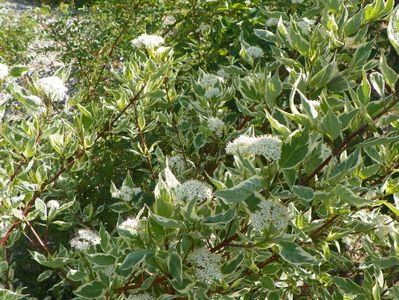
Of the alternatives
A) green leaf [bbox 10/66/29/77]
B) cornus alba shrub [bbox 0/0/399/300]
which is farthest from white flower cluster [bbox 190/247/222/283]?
green leaf [bbox 10/66/29/77]

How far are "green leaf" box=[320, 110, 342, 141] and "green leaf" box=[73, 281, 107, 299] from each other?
539mm

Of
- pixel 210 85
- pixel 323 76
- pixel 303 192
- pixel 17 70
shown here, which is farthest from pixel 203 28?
pixel 303 192

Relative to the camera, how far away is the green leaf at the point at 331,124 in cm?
80

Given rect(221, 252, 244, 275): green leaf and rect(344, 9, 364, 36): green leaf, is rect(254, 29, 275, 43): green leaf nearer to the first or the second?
rect(344, 9, 364, 36): green leaf

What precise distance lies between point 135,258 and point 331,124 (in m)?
0.38

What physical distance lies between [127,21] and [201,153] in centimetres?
70

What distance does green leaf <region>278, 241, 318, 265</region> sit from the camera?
836mm

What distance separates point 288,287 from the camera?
1.26 metres

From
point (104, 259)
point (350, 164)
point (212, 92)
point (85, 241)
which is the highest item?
point (350, 164)

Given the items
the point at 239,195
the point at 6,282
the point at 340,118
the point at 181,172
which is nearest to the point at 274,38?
the point at 181,172

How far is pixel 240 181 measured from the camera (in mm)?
976

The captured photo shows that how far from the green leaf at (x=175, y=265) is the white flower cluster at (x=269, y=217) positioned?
0.46 ft

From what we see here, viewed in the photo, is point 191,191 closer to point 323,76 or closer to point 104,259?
point 104,259

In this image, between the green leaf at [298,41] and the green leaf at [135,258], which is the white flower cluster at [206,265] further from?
the green leaf at [298,41]
